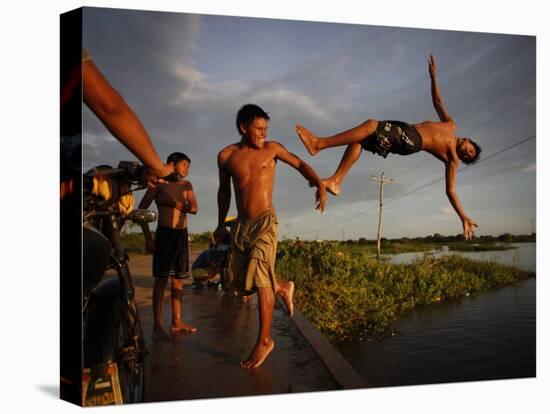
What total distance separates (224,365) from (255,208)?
112 centimetres

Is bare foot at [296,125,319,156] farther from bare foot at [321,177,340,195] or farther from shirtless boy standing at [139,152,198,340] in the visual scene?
shirtless boy standing at [139,152,198,340]

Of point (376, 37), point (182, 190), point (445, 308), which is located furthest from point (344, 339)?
point (376, 37)

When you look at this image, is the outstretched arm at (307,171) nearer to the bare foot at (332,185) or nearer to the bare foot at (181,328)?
the bare foot at (332,185)

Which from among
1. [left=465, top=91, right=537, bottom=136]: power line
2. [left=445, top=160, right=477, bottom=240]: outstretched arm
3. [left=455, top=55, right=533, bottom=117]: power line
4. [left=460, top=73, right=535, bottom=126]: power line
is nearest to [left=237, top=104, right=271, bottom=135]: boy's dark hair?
[left=445, top=160, right=477, bottom=240]: outstretched arm

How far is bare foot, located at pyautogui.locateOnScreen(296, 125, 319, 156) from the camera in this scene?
14.8 feet

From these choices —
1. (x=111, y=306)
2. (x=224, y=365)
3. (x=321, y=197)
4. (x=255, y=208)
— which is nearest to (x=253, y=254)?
(x=255, y=208)

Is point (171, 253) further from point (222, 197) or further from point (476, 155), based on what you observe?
point (476, 155)

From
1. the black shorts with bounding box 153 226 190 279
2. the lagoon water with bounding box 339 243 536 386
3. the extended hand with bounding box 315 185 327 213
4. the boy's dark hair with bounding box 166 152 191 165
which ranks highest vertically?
the boy's dark hair with bounding box 166 152 191 165

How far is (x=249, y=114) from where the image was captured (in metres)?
4.44

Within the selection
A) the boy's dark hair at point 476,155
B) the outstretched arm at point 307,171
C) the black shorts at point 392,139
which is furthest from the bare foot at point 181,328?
the boy's dark hair at point 476,155

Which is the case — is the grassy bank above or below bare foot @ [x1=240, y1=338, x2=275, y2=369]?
above

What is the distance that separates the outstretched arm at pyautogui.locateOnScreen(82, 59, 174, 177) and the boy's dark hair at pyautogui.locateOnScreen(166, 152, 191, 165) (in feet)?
2.09

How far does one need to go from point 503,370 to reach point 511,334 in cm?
31

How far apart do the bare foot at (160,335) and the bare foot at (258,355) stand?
0.65 metres
